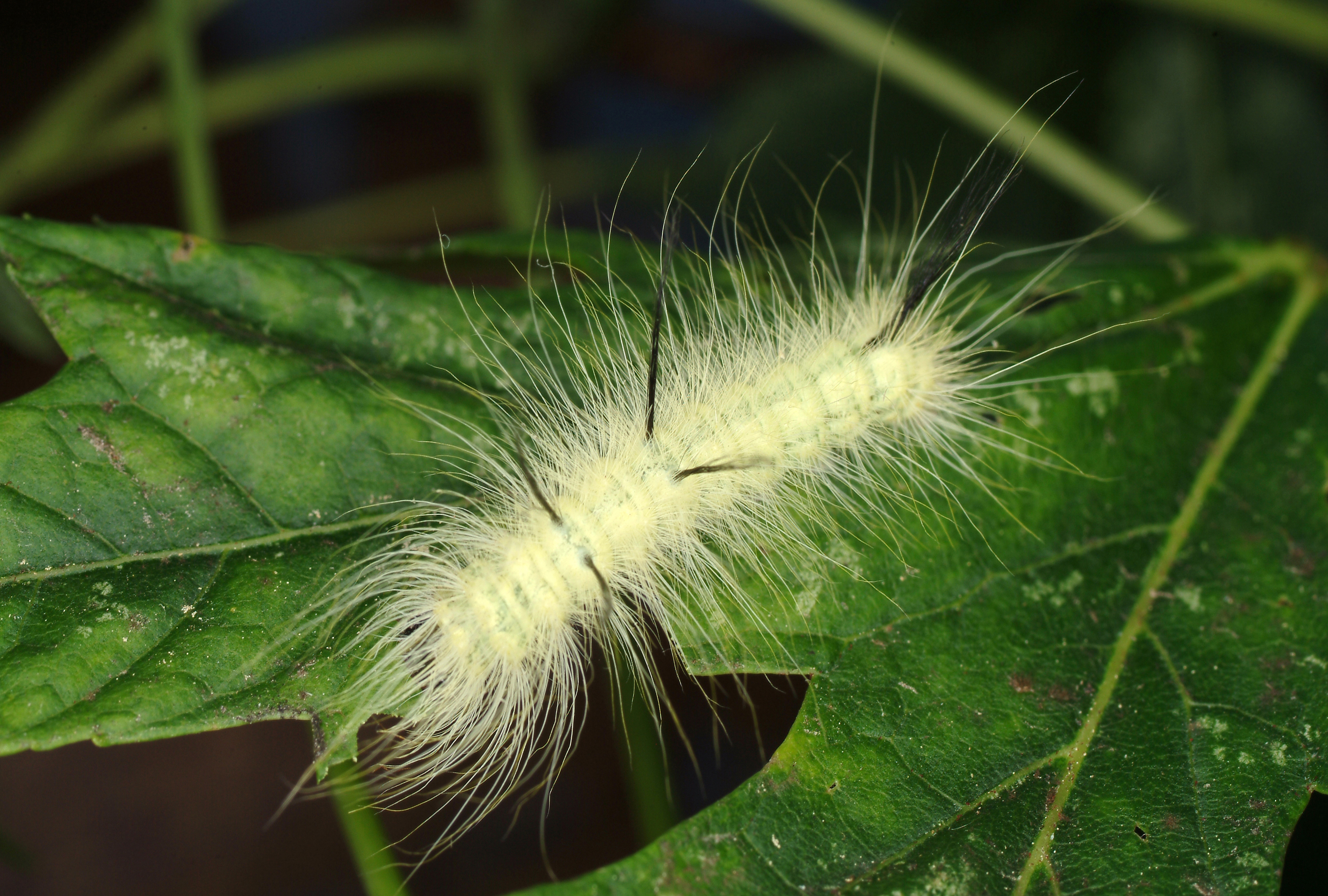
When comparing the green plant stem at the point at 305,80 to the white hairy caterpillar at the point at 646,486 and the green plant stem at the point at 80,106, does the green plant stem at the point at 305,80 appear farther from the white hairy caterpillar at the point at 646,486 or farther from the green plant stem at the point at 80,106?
the white hairy caterpillar at the point at 646,486

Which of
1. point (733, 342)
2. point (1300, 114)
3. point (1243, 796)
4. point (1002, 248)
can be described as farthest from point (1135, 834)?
point (1300, 114)

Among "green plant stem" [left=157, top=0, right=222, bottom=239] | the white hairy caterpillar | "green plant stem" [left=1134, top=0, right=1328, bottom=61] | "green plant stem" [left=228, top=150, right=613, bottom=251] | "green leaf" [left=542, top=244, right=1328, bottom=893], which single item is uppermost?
"green plant stem" [left=228, top=150, right=613, bottom=251]

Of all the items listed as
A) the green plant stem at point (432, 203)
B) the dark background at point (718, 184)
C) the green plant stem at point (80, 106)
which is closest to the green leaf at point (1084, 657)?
the dark background at point (718, 184)

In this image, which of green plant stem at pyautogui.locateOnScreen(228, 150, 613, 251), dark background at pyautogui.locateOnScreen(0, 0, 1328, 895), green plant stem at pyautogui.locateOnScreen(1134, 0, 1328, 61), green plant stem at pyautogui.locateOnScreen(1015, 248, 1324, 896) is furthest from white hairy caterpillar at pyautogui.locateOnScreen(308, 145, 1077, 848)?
green plant stem at pyautogui.locateOnScreen(228, 150, 613, 251)

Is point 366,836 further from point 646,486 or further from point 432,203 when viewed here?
point 432,203

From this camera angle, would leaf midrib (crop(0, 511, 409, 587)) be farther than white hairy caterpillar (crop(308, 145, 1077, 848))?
No

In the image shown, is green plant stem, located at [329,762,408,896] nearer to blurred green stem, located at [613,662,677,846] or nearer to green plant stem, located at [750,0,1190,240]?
blurred green stem, located at [613,662,677,846]

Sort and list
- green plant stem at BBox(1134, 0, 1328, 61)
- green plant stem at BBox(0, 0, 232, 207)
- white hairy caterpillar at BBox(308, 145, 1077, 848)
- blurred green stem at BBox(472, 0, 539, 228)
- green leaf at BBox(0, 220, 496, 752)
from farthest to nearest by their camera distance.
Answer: green plant stem at BBox(0, 0, 232, 207) < blurred green stem at BBox(472, 0, 539, 228) < green plant stem at BBox(1134, 0, 1328, 61) < white hairy caterpillar at BBox(308, 145, 1077, 848) < green leaf at BBox(0, 220, 496, 752)

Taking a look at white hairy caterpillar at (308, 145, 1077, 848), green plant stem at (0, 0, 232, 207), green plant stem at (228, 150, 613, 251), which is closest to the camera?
white hairy caterpillar at (308, 145, 1077, 848)
